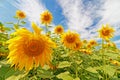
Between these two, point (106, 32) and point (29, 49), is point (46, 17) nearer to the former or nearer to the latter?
point (106, 32)

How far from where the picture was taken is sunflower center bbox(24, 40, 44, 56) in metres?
2.92

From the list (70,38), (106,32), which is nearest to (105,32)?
(106,32)

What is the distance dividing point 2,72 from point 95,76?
1503 mm

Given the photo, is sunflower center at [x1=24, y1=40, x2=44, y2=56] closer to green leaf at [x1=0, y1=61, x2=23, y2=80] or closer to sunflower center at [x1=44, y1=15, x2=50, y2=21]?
green leaf at [x1=0, y1=61, x2=23, y2=80]

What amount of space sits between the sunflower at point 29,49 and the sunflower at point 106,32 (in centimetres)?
270

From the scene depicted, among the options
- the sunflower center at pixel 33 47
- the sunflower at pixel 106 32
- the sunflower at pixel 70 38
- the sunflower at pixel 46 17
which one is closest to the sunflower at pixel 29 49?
the sunflower center at pixel 33 47

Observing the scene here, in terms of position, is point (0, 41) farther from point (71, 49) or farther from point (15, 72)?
point (71, 49)

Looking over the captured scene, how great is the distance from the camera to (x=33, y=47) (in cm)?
294

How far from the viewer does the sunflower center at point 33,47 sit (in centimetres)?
292

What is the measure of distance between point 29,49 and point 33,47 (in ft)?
0.23

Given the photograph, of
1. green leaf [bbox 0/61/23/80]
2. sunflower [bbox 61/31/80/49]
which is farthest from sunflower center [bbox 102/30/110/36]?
green leaf [bbox 0/61/23/80]

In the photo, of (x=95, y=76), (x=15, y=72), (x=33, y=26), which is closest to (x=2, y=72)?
(x=15, y=72)

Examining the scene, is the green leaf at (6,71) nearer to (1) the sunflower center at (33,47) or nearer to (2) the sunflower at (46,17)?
(1) the sunflower center at (33,47)

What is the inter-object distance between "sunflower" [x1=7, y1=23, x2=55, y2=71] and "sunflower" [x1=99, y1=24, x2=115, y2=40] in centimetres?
270
